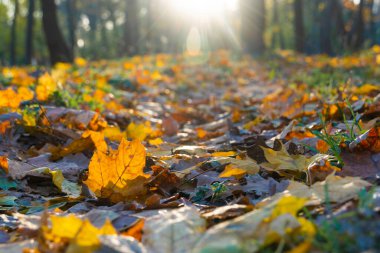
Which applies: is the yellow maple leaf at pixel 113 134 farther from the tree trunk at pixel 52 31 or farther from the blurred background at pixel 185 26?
the tree trunk at pixel 52 31

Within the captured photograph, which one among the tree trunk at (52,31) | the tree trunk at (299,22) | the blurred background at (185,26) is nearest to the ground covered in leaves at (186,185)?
the blurred background at (185,26)

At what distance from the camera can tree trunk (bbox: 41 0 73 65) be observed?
11789 mm

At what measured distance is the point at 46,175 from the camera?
2104 mm

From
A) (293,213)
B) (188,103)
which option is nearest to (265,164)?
(293,213)

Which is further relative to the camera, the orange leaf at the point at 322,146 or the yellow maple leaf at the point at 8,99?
the yellow maple leaf at the point at 8,99

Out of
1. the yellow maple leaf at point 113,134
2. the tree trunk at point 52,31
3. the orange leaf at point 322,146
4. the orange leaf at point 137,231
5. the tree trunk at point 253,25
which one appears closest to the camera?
the orange leaf at point 137,231

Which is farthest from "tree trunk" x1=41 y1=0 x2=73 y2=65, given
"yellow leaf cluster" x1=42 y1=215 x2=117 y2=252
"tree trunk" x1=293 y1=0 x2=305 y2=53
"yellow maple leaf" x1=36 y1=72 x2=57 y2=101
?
"tree trunk" x1=293 y1=0 x2=305 y2=53

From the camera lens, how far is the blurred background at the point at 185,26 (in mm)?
12932

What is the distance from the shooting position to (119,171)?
1728mm

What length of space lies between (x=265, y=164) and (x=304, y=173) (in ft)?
0.53

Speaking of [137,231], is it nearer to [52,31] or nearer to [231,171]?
[231,171]

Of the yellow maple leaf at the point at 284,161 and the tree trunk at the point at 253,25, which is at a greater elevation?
the tree trunk at the point at 253,25

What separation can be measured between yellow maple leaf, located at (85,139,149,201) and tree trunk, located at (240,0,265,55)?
15784mm

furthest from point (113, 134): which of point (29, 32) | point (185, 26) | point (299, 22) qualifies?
point (185, 26)
